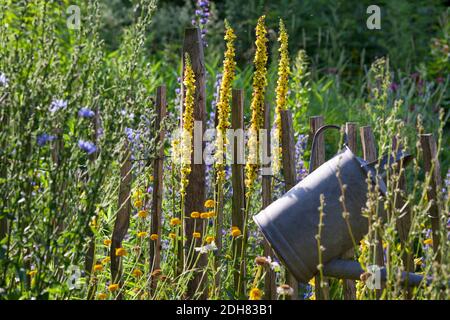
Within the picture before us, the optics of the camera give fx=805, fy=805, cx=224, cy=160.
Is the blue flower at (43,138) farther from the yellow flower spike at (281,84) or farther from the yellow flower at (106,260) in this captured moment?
the yellow flower spike at (281,84)

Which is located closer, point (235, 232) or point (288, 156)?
point (235, 232)

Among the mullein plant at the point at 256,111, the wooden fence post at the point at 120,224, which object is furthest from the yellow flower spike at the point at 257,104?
the wooden fence post at the point at 120,224

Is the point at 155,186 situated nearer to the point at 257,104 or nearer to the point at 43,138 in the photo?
the point at 257,104

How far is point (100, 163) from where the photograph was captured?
244 centimetres

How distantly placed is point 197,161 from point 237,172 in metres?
0.16

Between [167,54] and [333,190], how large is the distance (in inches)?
183

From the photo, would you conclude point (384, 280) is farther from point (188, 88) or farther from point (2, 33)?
point (2, 33)

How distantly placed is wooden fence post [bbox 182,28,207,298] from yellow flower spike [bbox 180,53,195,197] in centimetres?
4

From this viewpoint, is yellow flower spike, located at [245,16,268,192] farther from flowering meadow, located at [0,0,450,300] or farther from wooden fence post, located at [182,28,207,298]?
wooden fence post, located at [182,28,207,298]

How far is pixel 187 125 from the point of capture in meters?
3.03

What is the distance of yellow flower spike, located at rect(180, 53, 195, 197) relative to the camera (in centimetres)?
302

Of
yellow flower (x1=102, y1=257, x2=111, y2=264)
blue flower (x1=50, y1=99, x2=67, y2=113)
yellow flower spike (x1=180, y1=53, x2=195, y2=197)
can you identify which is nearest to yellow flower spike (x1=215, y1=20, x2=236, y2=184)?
yellow flower spike (x1=180, y1=53, x2=195, y2=197)

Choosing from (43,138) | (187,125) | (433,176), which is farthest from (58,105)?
(433,176)

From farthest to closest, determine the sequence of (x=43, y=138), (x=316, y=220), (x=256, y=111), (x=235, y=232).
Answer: (x=256, y=111)
(x=235, y=232)
(x=316, y=220)
(x=43, y=138)
